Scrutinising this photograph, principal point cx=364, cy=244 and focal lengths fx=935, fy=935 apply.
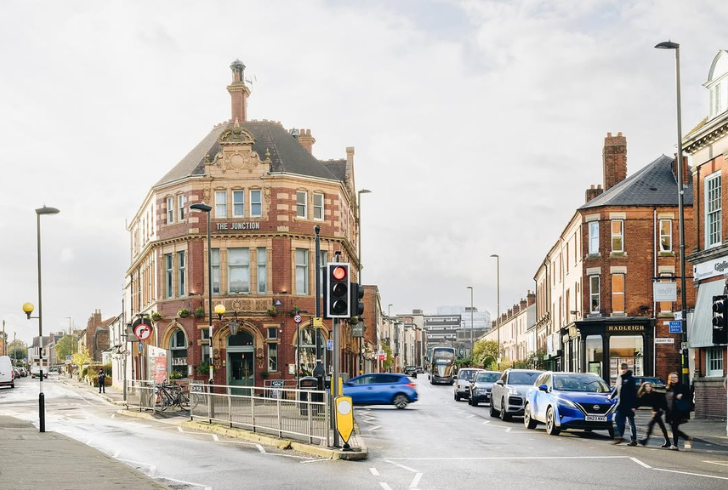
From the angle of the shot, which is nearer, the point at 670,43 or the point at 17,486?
the point at 17,486

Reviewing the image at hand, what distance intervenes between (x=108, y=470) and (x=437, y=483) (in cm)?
538

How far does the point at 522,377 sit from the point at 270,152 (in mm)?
26327

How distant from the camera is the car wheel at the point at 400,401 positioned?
39531mm

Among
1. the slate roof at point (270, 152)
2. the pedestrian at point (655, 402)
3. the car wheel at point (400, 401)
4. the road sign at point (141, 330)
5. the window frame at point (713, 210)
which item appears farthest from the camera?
the slate roof at point (270, 152)

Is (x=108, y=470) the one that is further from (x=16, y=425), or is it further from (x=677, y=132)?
(x=677, y=132)

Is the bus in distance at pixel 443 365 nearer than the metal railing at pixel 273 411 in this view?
No

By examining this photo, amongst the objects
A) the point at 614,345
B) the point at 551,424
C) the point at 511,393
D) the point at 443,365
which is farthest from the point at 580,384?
the point at 443,365

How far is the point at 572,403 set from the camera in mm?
23234

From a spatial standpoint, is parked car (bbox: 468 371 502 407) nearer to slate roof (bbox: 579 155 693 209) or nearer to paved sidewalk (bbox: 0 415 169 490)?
slate roof (bbox: 579 155 693 209)

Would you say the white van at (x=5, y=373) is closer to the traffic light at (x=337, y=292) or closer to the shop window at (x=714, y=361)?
the shop window at (x=714, y=361)

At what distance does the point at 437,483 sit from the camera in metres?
14.3

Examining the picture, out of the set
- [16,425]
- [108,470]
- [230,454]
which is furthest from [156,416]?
[108,470]

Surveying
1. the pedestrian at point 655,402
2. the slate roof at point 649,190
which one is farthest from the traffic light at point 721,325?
the slate roof at point 649,190

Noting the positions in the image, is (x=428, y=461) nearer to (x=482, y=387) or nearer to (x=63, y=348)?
(x=482, y=387)
